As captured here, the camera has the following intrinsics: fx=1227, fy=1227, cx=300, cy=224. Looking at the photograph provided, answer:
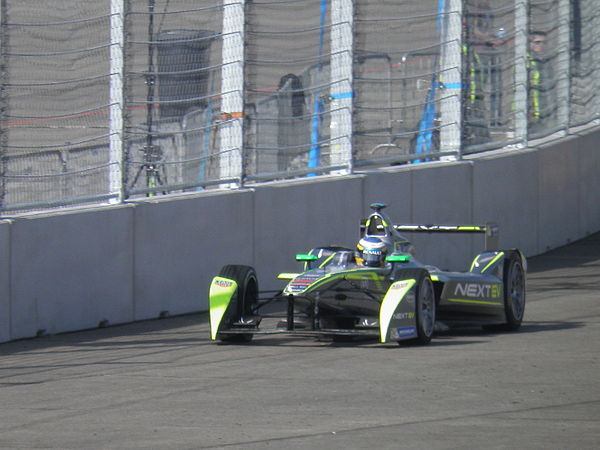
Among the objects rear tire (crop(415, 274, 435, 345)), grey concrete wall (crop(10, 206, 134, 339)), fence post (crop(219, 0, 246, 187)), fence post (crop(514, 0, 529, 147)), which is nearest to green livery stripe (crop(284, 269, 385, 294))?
Result: rear tire (crop(415, 274, 435, 345))

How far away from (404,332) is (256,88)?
445 cm

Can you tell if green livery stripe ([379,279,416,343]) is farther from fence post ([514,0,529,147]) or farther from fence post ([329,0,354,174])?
fence post ([514,0,529,147])

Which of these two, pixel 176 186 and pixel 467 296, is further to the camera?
pixel 176 186

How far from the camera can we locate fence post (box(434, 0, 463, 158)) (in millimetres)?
15555

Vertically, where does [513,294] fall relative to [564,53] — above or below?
below

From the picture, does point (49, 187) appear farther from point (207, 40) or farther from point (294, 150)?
point (294, 150)

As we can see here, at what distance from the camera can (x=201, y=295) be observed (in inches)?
480

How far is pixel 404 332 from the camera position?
30.4ft

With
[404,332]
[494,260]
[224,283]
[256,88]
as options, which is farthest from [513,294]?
[256,88]

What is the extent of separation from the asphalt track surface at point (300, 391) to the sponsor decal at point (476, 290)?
1.14 feet

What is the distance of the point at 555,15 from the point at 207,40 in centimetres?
705

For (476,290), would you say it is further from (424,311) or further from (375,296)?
(375,296)

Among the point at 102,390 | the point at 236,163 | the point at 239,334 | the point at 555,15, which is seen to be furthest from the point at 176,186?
the point at 555,15

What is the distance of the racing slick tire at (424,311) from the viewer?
9.36 m
